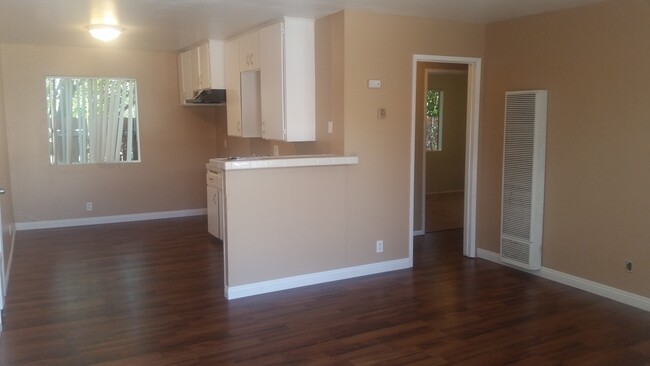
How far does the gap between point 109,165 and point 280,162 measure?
3.93 meters

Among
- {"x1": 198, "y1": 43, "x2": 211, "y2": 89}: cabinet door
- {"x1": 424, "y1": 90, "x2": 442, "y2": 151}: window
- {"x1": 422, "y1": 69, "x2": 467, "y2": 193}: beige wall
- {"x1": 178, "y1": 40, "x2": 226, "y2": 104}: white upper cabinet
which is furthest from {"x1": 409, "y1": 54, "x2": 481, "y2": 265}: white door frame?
{"x1": 424, "y1": 90, "x2": 442, "y2": 151}: window

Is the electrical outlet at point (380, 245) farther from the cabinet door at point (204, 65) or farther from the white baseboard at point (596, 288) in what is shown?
the cabinet door at point (204, 65)

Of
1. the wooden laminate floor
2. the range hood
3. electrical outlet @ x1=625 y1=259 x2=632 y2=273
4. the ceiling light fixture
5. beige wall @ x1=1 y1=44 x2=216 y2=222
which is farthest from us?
beige wall @ x1=1 y1=44 x2=216 y2=222

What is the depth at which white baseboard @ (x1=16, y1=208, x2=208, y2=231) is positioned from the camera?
6.80 meters

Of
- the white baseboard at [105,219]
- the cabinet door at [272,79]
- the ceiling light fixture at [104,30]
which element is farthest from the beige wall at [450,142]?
the ceiling light fixture at [104,30]

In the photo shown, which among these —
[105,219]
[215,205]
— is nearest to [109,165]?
[105,219]

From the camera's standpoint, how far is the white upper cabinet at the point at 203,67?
20.6 ft

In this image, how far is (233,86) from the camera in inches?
242

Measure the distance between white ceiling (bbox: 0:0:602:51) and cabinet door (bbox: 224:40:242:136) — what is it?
1.16 ft

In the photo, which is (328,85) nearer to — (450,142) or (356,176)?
(356,176)

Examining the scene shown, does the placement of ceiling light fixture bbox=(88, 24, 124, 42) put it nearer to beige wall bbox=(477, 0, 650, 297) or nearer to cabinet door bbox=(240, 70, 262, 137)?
cabinet door bbox=(240, 70, 262, 137)

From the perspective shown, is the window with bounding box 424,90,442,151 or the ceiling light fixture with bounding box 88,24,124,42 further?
the window with bounding box 424,90,442,151

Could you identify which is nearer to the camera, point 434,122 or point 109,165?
point 109,165

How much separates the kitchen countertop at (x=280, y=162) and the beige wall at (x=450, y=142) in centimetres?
594
